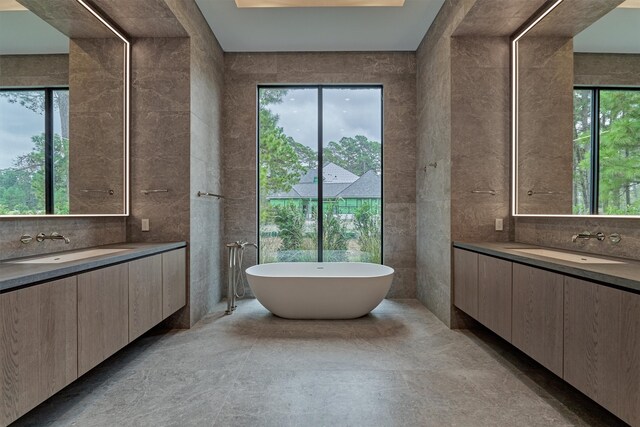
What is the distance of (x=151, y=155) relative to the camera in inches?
114

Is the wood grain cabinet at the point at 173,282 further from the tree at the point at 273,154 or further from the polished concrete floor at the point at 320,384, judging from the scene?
the tree at the point at 273,154

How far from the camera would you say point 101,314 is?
5.90 feet

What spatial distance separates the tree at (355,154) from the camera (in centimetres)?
408

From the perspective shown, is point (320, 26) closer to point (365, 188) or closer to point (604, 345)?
point (365, 188)

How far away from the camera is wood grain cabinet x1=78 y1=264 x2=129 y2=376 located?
1652mm

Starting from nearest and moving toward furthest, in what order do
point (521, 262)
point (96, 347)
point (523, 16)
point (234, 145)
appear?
point (96, 347), point (521, 262), point (523, 16), point (234, 145)

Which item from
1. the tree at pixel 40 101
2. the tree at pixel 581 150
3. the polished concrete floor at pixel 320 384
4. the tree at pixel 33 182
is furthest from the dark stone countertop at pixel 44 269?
the tree at pixel 581 150

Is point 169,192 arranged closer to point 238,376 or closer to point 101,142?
point 101,142

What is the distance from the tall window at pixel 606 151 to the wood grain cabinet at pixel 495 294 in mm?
668

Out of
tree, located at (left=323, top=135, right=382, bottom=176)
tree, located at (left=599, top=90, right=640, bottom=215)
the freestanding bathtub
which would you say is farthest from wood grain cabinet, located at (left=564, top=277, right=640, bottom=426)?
tree, located at (left=323, top=135, right=382, bottom=176)

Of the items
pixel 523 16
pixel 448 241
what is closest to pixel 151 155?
A: pixel 448 241

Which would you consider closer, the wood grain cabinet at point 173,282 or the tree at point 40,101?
the tree at point 40,101

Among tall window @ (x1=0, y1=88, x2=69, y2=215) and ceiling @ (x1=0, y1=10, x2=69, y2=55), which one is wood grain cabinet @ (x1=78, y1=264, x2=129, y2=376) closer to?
tall window @ (x1=0, y1=88, x2=69, y2=215)

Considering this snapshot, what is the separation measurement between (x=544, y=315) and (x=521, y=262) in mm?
336
